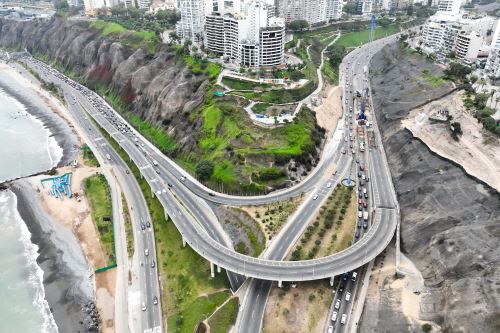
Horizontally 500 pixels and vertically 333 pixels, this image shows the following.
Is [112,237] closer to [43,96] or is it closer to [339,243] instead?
[339,243]

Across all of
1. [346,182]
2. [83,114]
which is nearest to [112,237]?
[346,182]

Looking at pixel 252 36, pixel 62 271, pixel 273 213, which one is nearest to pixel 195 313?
pixel 273 213

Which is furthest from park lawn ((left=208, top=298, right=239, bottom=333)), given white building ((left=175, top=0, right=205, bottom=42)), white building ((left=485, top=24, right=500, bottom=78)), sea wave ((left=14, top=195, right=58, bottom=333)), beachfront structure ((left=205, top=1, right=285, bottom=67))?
white building ((left=175, top=0, right=205, bottom=42))

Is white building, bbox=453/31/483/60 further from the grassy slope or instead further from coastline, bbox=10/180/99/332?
coastline, bbox=10/180/99/332

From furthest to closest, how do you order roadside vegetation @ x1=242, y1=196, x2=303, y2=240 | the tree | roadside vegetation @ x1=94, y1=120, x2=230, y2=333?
the tree
roadside vegetation @ x1=242, y1=196, x2=303, y2=240
roadside vegetation @ x1=94, y1=120, x2=230, y2=333

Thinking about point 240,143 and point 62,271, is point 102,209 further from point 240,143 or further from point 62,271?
point 240,143

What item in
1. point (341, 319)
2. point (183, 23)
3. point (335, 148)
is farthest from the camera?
point (183, 23)

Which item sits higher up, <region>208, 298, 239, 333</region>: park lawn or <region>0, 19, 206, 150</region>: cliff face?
<region>0, 19, 206, 150</region>: cliff face
